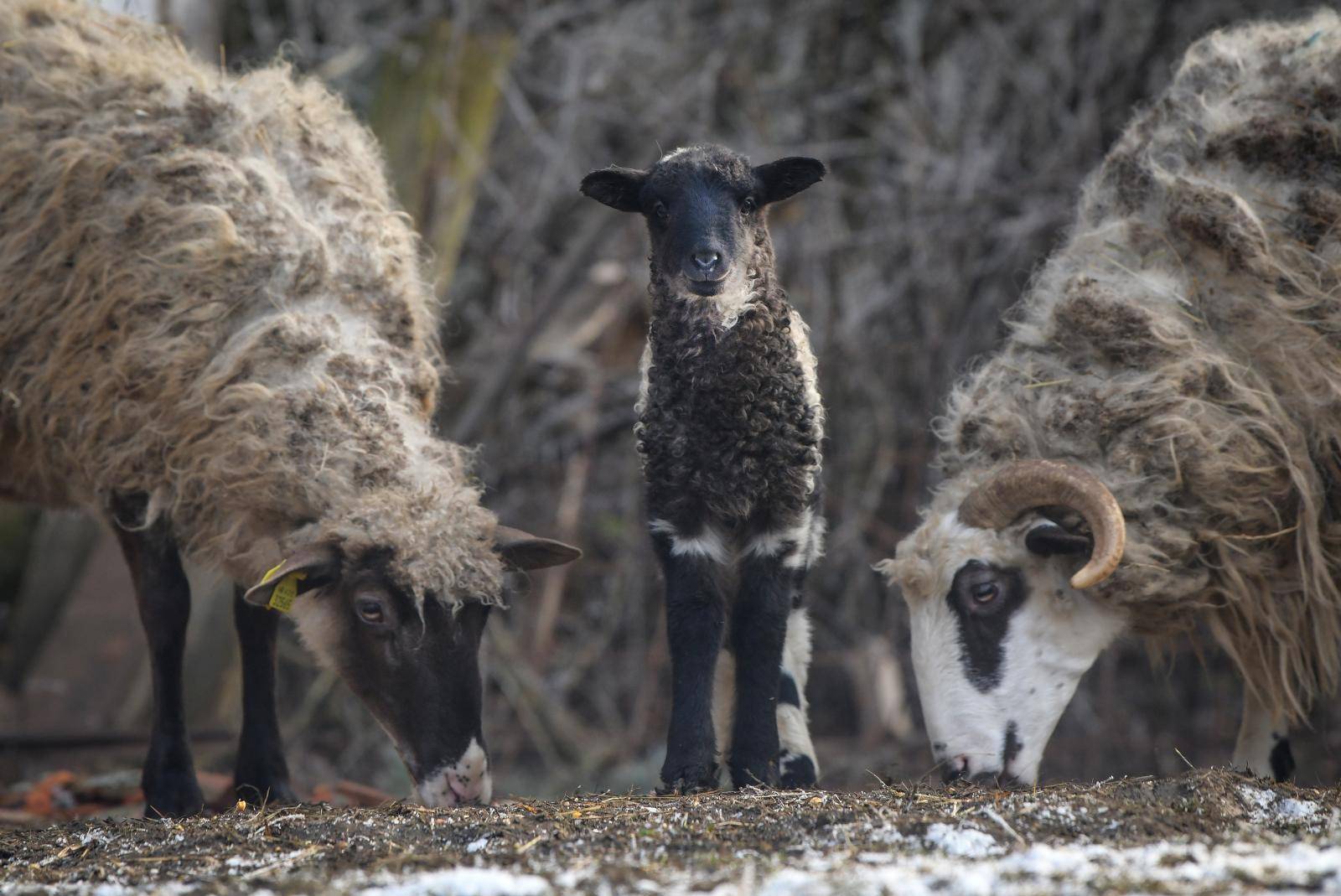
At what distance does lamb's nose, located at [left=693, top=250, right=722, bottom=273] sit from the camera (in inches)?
163

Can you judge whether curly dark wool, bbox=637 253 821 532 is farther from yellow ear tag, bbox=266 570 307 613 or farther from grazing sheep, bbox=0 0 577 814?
yellow ear tag, bbox=266 570 307 613

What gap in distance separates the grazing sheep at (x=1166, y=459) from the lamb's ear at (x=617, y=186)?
1.68 meters

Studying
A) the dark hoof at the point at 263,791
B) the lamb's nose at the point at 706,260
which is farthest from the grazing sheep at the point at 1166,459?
the dark hoof at the point at 263,791

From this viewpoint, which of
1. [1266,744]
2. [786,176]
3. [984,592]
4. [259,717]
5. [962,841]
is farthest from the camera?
[1266,744]

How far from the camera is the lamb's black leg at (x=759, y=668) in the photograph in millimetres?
4402

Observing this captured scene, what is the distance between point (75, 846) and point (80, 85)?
339cm

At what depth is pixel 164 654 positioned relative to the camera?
5.36 meters

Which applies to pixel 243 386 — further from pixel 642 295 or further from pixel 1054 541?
pixel 642 295

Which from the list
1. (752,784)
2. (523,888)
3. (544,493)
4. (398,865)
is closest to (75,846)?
(398,865)

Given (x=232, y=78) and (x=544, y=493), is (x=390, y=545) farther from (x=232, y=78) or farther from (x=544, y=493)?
(x=544, y=493)

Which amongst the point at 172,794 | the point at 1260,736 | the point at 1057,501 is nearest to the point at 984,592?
the point at 1057,501

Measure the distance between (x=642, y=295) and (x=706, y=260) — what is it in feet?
21.7

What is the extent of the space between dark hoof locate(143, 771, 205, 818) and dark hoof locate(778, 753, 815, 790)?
2.20 meters

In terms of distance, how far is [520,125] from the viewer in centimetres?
1012
